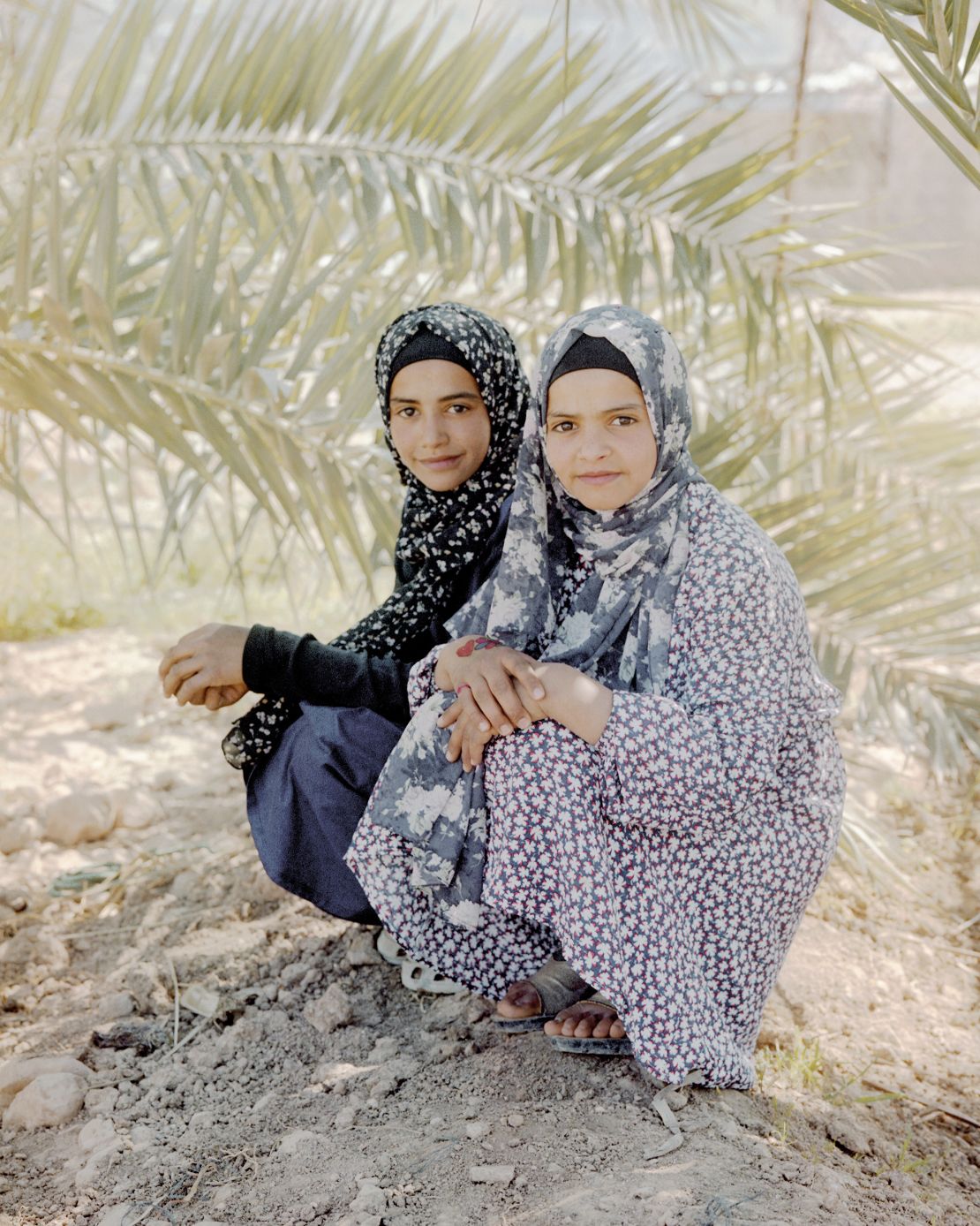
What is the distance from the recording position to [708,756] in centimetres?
163

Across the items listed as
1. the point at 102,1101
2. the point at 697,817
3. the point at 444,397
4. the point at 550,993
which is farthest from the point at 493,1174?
the point at 444,397

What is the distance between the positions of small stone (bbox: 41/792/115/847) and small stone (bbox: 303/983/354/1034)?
3.19ft

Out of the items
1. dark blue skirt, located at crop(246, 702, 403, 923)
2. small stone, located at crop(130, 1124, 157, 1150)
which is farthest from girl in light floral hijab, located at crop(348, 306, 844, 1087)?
small stone, located at crop(130, 1124, 157, 1150)

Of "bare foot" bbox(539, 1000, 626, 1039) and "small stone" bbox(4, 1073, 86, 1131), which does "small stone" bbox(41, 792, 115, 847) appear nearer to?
"small stone" bbox(4, 1073, 86, 1131)

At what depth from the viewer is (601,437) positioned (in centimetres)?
177

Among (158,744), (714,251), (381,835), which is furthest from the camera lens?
(158,744)

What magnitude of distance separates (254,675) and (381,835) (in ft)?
1.19

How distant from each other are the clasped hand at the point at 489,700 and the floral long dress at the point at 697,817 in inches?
1.1

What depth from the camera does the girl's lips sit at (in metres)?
1.78

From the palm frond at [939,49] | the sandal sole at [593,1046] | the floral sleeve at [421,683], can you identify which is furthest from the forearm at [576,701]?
the palm frond at [939,49]

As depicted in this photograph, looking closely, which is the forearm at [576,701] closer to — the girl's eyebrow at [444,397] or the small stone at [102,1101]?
the girl's eyebrow at [444,397]

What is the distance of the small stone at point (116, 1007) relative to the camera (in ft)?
6.75

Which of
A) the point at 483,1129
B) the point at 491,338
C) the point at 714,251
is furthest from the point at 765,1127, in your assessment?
the point at 714,251

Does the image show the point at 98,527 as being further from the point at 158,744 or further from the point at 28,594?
the point at 158,744
